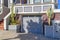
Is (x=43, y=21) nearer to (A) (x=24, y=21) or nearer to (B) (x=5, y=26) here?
(A) (x=24, y=21)

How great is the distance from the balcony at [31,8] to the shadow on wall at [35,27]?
1330 mm

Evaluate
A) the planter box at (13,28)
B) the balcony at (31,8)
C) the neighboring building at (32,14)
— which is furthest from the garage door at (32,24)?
the planter box at (13,28)

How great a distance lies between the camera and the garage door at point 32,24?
66.0ft

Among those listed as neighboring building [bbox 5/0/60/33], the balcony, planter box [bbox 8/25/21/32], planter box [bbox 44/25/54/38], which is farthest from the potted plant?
planter box [bbox 44/25/54/38]

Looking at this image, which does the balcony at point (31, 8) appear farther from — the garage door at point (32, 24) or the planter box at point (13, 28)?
the planter box at point (13, 28)

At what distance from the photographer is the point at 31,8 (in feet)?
67.1

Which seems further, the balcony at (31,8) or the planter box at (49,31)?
the balcony at (31,8)

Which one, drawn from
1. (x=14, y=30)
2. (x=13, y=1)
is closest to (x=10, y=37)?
(x=14, y=30)

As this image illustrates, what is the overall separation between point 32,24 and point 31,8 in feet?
6.37

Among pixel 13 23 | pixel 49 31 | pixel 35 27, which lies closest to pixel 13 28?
pixel 13 23

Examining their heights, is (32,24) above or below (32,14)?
below

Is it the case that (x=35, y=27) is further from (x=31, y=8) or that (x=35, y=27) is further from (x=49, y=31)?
(x=49, y=31)

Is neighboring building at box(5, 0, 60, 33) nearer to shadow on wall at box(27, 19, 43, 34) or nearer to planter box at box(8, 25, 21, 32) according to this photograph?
shadow on wall at box(27, 19, 43, 34)

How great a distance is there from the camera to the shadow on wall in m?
20.0
